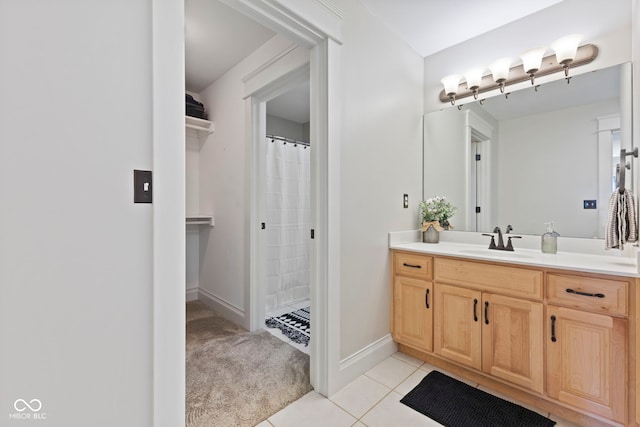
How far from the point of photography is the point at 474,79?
217 centimetres

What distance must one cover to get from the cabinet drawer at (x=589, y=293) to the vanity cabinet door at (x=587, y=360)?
Result: 1.7 inches

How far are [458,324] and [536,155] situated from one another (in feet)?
4.46

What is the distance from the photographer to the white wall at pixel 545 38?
1644mm

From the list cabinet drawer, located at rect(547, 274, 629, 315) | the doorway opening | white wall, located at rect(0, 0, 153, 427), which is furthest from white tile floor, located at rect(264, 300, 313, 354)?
cabinet drawer, located at rect(547, 274, 629, 315)

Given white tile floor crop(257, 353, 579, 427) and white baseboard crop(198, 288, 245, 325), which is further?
white baseboard crop(198, 288, 245, 325)

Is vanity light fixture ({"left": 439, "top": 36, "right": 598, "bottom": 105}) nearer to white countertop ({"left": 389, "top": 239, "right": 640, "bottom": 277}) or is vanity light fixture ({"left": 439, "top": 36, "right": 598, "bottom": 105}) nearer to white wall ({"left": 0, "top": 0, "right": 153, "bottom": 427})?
white countertop ({"left": 389, "top": 239, "right": 640, "bottom": 277})

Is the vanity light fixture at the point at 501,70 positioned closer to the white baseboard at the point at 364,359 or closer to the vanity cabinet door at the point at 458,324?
the vanity cabinet door at the point at 458,324

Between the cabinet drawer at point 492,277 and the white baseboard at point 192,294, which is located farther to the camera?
the white baseboard at point 192,294

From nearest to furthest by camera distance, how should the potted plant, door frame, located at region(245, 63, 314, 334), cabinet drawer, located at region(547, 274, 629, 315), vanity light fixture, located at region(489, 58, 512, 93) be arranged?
cabinet drawer, located at region(547, 274, 629, 315) < vanity light fixture, located at region(489, 58, 512, 93) < the potted plant < door frame, located at region(245, 63, 314, 334)

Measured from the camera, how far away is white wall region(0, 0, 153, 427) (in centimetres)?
77

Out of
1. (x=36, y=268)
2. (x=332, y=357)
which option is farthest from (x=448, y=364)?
(x=36, y=268)

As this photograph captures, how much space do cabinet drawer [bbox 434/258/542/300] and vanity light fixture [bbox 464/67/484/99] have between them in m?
1.42
